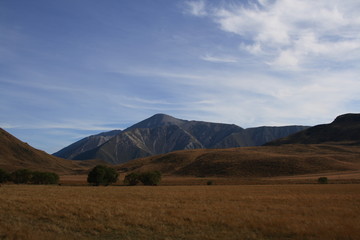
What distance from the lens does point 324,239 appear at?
45.6ft

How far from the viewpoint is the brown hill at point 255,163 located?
117 m

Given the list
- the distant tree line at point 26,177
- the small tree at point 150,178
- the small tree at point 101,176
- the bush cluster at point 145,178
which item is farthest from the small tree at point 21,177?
the small tree at point 150,178

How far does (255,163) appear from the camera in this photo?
422ft

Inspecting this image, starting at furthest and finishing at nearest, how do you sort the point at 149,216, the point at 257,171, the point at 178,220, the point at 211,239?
1. the point at 257,171
2. the point at 149,216
3. the point at 178,220
4. the point at 211,239

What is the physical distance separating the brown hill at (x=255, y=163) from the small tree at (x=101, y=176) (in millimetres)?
54319

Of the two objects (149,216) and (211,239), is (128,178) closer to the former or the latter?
(149,216)

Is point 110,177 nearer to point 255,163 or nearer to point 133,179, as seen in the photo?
point 133,179

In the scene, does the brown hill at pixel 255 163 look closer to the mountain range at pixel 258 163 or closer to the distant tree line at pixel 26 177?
the mountain range at pixel 258 163

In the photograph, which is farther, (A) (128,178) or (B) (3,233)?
→ (A) (128,178)

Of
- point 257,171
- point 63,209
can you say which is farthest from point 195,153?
point 63,209

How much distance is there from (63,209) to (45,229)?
705 centimetres

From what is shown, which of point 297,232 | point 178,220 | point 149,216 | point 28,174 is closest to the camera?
point 297,232

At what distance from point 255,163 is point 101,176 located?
74050 millimetres

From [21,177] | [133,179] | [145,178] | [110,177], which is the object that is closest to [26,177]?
[21,177]
